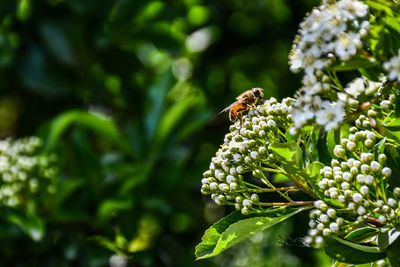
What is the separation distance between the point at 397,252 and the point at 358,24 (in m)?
0.51

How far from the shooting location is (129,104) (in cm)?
416

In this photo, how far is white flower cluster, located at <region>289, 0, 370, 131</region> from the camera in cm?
114

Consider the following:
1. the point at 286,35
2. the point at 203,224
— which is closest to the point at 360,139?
the point at 203,224

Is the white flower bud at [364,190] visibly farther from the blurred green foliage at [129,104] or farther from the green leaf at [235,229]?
the blurred green foliage at [129,104]

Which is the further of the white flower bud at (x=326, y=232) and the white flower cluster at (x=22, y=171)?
the white flower cluster at (x=22, y=171)

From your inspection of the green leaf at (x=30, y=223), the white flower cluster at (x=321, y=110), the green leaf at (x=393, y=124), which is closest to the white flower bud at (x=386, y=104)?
the green leaf at (x=393, y=124)

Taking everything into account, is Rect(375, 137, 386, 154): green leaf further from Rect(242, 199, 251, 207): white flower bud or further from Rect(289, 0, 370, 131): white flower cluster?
Rect(242, 199, 251, 207): white flower bud

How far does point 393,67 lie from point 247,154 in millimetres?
456

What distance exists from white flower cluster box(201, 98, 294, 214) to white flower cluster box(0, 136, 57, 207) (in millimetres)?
1744

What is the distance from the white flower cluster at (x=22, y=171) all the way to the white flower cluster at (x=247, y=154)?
5.72 feet

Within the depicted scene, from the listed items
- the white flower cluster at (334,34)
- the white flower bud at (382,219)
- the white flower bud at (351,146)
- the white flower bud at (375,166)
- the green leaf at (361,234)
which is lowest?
the green leaf at (361,234)

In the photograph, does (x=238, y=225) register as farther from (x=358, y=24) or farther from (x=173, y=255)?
(x=173, y=255)

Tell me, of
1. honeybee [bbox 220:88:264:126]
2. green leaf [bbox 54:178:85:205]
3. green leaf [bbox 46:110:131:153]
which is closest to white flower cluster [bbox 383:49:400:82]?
honeybee [bbox 220:88:264:126]

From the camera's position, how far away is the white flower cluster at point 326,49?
1142 mm
